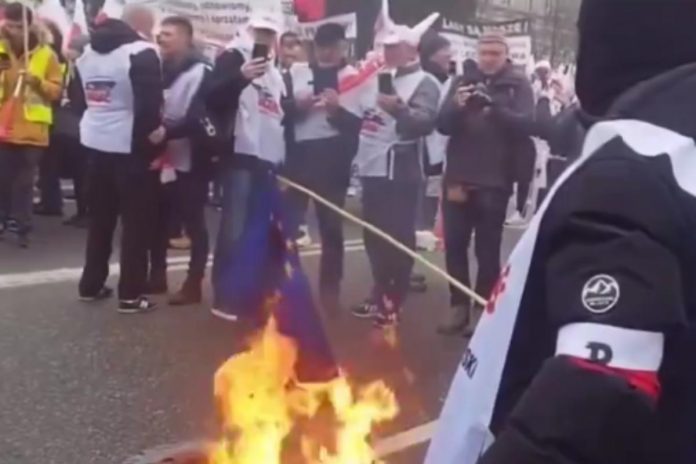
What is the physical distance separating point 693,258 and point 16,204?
9.60 m

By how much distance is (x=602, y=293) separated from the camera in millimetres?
1341

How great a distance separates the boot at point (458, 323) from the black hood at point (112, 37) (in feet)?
8.66

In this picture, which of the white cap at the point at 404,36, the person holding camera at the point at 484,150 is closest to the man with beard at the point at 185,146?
the white cap at the point at 404,36

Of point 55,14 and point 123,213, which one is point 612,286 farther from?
point 55,14

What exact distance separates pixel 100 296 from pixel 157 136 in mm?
1199

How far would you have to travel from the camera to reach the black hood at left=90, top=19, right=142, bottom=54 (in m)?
7.88

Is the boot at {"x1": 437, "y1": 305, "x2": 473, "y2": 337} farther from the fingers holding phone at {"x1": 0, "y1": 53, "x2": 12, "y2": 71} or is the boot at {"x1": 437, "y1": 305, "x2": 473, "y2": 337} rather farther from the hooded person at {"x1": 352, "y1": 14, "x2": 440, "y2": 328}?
the fingers holding phone at {"x1": 0, "y1": 53, "x2": 12, "y2": 71}

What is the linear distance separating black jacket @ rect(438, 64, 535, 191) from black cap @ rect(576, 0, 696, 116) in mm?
6246

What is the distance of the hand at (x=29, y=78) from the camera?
1018 centimetres

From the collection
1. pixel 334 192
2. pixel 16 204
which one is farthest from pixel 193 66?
pixel 16 204

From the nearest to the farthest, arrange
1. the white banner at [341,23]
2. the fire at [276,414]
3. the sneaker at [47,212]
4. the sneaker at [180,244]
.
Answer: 1. the fire at [276,414]
2. the white banner at [341,23]
3. the sneaker at [180,244]
4. the sneaker at [47,212]

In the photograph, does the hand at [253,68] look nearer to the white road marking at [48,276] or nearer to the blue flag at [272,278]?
the blue flag at [272,278]

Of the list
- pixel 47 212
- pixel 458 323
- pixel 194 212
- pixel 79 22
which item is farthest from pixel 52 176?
pixel 458 323

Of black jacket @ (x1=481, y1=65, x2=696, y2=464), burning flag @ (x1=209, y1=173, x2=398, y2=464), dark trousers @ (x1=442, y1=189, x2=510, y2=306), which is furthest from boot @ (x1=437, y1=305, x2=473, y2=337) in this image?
black jacket @ (x1=481, y1=65, x2=696, y2=464)
